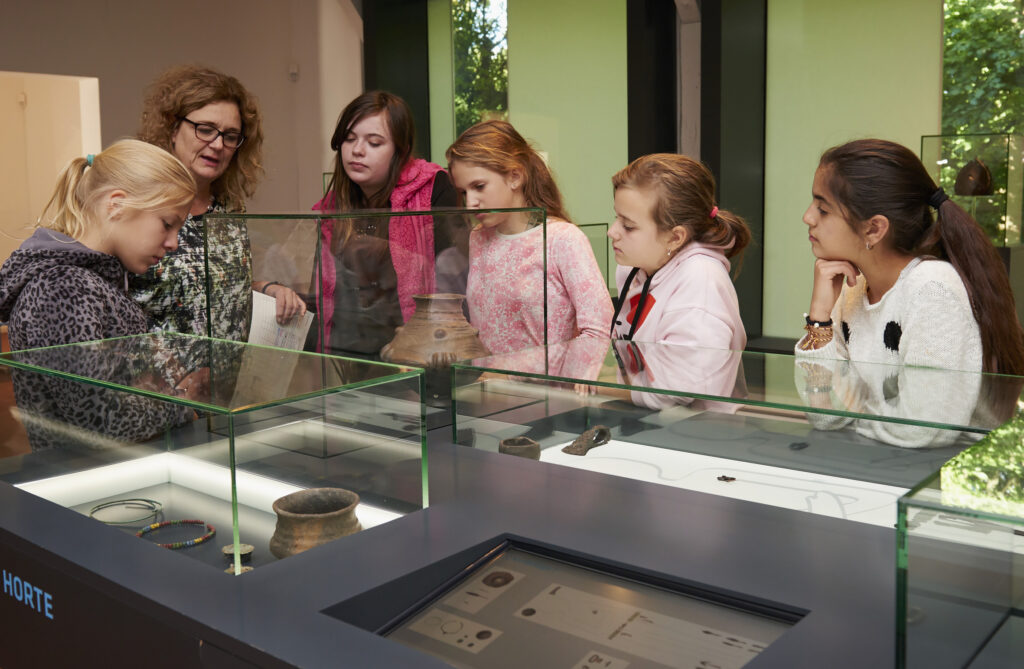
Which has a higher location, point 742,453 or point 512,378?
point 512,378

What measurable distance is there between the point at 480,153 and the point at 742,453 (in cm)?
151

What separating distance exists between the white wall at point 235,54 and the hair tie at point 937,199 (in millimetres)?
4965

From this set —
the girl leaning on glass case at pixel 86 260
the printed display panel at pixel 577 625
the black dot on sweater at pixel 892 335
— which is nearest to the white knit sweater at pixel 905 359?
the black dot on sweater at pixel 892 335

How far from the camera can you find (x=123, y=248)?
2.24 m

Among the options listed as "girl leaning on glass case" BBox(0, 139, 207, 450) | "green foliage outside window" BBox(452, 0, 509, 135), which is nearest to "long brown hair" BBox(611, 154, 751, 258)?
"girl leaning on glass case" BBox(0, 139, 207, 450)

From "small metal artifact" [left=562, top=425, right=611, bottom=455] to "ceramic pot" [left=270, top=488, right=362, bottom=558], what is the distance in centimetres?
46

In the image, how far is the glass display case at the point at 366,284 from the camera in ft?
7.14

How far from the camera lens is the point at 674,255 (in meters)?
2.84

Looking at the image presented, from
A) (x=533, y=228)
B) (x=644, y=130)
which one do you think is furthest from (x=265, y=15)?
(x=533, y=228)

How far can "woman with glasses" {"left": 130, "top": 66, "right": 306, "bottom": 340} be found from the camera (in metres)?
2.33

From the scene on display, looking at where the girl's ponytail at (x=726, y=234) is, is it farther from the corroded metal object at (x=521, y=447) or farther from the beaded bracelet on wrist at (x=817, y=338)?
the corroded metal object at (x=521, y=447)

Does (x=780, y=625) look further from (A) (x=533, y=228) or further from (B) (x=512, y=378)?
(A) (x=533, y=228)

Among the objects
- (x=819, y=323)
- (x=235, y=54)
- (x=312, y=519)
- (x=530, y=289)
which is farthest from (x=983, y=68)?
(x=235, y=54)

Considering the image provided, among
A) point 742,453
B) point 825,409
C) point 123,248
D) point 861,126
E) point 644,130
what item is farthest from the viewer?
point 644,130
